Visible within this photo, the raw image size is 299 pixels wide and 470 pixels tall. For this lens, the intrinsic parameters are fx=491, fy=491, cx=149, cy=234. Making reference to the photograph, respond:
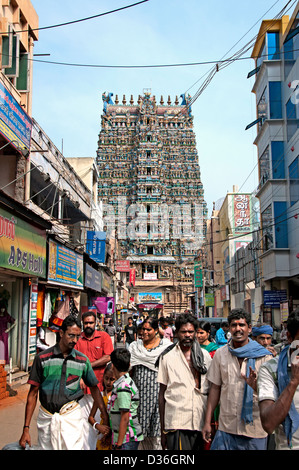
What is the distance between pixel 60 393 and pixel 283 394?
1952 millimetres

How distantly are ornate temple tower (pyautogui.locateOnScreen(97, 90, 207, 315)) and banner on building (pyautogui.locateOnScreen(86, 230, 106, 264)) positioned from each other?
41823 mm

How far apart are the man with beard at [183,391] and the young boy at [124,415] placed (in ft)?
0.93

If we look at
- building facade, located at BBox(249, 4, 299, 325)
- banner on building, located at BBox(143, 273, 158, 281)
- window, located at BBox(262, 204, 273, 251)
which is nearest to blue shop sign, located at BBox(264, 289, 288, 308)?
building facade, located at BBox(249, 4, 299, 325)

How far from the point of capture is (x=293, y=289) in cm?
2395

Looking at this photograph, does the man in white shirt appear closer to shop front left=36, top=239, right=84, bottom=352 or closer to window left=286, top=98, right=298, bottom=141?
shop front left=36, top=239, right=84, bottom=352

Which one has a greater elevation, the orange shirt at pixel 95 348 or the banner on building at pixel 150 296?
the banner on building at pixel 150 296

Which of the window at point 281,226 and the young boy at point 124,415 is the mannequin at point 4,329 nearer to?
the young boy at point 124,415

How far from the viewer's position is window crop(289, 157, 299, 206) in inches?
807

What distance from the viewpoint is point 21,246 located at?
1089 cm

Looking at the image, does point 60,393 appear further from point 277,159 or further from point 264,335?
point 277,159

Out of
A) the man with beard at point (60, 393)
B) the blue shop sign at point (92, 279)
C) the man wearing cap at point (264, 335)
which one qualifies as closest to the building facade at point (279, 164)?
the blue shop sign at point (92, 279)

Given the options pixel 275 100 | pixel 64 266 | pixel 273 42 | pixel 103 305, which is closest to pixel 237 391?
pixel 64 266

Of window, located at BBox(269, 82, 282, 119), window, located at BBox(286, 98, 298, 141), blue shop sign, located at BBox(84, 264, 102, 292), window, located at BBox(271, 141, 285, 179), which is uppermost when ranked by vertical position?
window, located at BBox(269, 82, 282, 119)

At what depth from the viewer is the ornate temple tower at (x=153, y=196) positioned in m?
67.9
